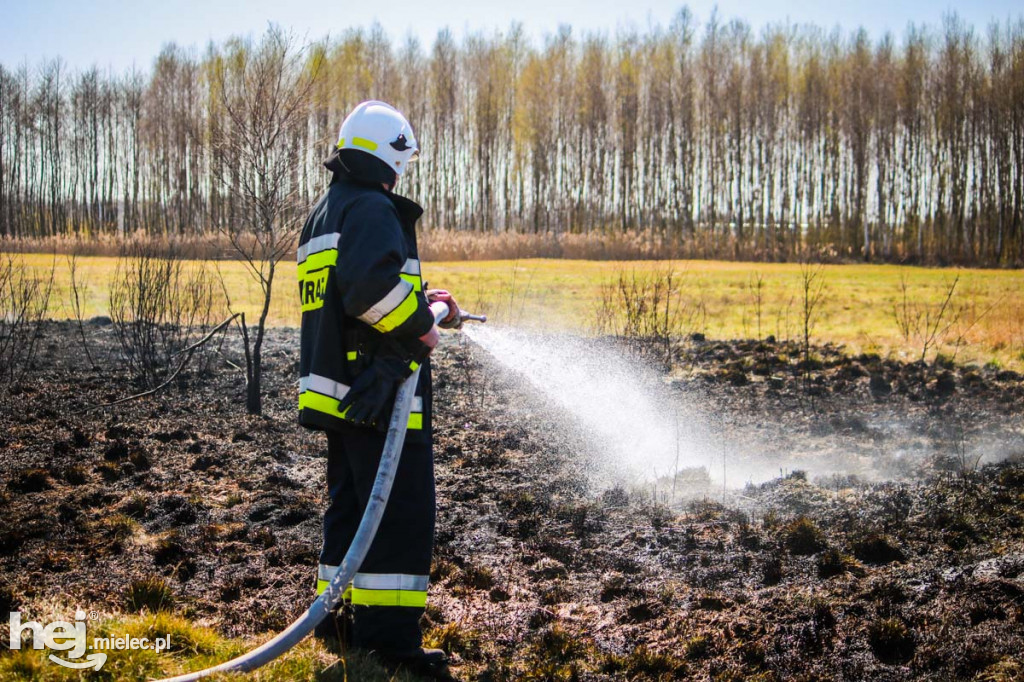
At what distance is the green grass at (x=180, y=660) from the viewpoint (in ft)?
10.2

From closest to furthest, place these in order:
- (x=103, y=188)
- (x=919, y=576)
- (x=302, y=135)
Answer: (x=919, y=576), (x=302, y=135), (x=103, y=188)

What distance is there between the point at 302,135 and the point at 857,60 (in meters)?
36.2

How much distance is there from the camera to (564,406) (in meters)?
9.67

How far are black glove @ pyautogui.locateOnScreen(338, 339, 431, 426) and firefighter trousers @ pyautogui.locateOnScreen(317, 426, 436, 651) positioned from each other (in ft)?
0.53

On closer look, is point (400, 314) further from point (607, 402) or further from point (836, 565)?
point (607, 402)

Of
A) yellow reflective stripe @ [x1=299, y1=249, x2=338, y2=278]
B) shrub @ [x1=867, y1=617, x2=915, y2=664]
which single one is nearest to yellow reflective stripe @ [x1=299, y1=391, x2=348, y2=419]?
yellow reflective stripe @ [x1=299, y1=249, x2=338, y2=278]

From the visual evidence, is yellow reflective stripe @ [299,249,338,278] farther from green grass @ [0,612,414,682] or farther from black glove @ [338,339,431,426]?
green grass @ [0,612,414,682]

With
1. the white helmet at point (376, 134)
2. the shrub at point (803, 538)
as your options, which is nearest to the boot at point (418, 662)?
the white helmet at point (376, 134)

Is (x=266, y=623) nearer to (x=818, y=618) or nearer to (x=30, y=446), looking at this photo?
(x=818, y=618)

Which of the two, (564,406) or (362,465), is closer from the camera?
(362,465)

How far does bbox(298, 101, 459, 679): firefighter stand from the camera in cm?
342

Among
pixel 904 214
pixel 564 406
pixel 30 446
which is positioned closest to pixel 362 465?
pixel 30 446

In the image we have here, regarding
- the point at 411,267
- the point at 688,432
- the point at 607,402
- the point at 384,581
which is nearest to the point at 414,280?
the point at 411,267

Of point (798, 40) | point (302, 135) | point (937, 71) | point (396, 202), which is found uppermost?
point (798, 40)
